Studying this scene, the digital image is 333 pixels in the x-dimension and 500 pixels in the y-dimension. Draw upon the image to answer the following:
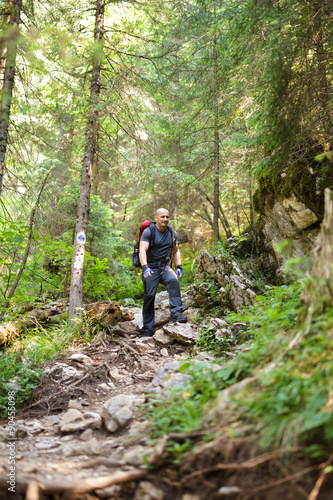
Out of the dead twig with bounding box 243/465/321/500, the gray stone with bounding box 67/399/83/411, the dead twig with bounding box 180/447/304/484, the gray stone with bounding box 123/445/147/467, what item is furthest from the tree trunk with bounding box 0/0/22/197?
the dead twig with bounding box 243/465/321/500

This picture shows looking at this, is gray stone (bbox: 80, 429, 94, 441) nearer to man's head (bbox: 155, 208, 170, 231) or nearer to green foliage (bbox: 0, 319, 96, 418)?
green foliage (bbox: 0, 319, 96, 418)

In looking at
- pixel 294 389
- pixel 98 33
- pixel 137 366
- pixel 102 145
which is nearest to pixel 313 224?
pixel 137 366

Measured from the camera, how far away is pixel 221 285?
25.3 ft

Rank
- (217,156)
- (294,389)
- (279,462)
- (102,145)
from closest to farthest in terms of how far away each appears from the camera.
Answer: (279,462) < (294,389) < (102,145) < (217,156)

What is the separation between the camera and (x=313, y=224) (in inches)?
268

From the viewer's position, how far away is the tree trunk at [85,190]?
7.61 m

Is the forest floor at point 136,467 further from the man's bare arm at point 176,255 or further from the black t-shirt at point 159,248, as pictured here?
the man's bare arm at point 176,255

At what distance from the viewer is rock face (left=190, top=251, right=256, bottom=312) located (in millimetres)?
6820

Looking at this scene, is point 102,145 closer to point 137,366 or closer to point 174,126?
point 174,126

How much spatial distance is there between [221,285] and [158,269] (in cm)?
174

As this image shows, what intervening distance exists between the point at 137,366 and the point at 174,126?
10.1m

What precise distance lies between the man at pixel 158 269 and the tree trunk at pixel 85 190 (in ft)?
5.84

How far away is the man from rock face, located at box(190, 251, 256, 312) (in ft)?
3.55

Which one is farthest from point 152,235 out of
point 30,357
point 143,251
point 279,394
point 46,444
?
point 279,394
